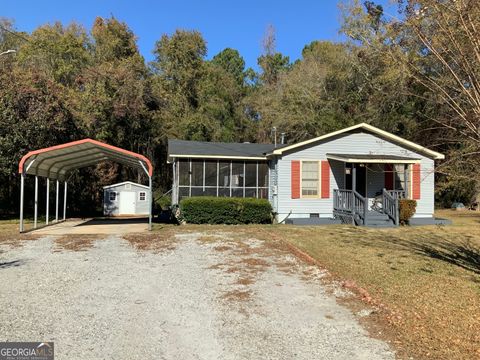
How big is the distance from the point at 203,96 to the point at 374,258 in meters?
28.4

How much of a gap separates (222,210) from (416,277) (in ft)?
32.7

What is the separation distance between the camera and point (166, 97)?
34.2 meters

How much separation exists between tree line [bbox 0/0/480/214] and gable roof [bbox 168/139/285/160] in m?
6.20

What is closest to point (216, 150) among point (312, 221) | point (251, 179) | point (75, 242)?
point (251, 179)

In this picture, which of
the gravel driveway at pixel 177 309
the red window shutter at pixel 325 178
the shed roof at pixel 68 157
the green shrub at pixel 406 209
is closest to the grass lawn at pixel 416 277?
the gravel driveway at pixel 177 309

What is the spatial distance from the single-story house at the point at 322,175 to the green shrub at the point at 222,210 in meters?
1.20

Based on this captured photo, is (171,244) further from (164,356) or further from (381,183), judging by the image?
(381,183)

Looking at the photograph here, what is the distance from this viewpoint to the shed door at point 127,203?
2736 cm

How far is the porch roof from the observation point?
651 inches

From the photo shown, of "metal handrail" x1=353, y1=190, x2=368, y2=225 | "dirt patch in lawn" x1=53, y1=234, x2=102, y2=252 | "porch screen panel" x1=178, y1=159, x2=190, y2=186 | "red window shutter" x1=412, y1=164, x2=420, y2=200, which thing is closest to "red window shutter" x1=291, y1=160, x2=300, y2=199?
"metal handrail" x1=353, y1=190, x2=368, y2=225

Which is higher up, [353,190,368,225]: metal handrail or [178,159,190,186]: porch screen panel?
[178,159,190,186]: porch screen panel

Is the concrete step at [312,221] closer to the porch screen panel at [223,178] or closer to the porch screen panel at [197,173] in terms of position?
the porch screen panel at [223,178]

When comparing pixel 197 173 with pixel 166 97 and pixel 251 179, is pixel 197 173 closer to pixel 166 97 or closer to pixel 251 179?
pixel 251 179

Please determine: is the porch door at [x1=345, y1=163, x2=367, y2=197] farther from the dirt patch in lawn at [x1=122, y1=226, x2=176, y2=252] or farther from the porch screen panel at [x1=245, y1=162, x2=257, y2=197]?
the dirt patch in lawn at [x1=122, y1=226, x2=176, y2=252]
